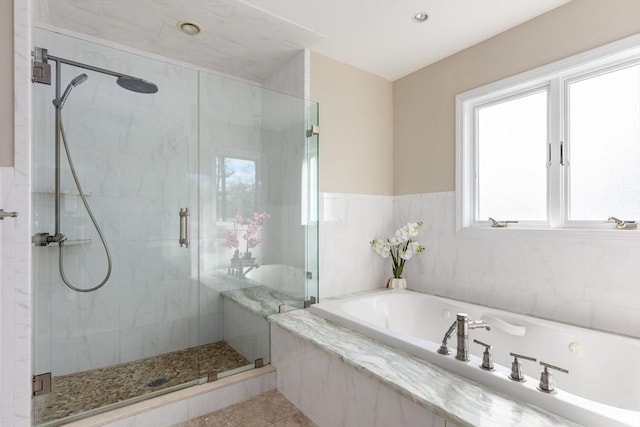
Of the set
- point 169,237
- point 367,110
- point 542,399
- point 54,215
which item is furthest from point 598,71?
point 54,215

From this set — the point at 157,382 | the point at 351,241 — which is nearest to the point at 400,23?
the point at 351,241

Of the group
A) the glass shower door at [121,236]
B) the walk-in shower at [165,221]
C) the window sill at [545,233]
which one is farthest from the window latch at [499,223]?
the glass shower door at [121,236]

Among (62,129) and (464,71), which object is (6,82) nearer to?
(62,129)

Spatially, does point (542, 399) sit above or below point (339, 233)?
below

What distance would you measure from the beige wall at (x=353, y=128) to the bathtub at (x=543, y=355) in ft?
3.50

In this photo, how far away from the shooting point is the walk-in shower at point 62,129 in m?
1.57

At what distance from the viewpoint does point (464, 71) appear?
2449 millimetres

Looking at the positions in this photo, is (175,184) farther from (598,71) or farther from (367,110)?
(598,71)

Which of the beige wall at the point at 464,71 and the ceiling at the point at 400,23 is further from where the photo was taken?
the ceiling at the point at 400,23

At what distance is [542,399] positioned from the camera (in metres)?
1.11

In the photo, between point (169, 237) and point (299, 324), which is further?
point (169, 237)

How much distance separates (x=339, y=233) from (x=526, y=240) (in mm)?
1331

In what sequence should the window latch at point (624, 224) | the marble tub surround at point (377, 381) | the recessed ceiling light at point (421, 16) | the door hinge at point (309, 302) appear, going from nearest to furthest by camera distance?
the marble tub surround at point (377, 381) < the window latch at point (624, 224) < the recessed ceiling light at point (421, 16) < the door hinge at point (309, 302)

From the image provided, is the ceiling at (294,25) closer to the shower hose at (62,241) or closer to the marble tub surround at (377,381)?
the shower hose at (62,241)
